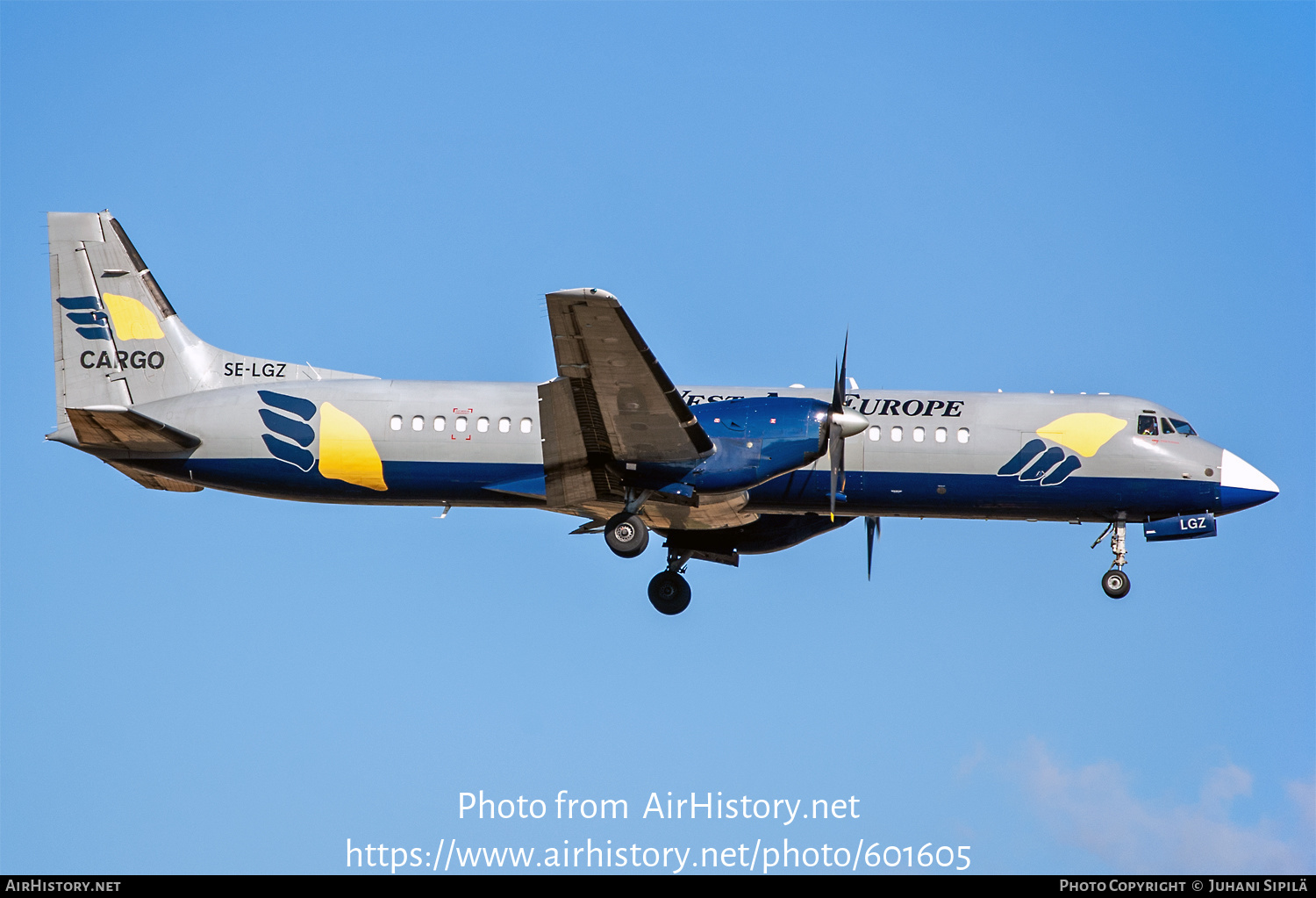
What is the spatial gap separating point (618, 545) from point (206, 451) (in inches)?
343

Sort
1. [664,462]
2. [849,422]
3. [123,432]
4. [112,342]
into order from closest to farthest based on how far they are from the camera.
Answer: [849,422], [664,462], [123,432], [112,342]

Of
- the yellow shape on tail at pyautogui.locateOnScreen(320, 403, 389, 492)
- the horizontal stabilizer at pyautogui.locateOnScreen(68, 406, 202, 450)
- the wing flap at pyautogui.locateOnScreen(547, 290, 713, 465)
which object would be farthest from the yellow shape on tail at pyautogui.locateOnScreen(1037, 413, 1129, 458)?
the horizontal stabilizer at pyautogui.locateOnScreen(68, 406, 202, 450)

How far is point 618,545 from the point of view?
25891 mm

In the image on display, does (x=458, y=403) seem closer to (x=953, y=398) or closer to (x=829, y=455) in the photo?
(x=829, y=455)

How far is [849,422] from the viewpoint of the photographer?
25.4m

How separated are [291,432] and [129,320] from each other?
4.91 metres

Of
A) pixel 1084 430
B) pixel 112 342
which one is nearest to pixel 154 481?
pixel 112 342

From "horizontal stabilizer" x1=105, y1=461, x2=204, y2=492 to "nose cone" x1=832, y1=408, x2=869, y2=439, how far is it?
1323cm

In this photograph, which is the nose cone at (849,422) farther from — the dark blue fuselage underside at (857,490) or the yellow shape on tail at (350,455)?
the yellow shape on tail at (350,455)

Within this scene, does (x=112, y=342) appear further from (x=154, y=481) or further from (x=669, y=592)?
(x=669, y=592)
